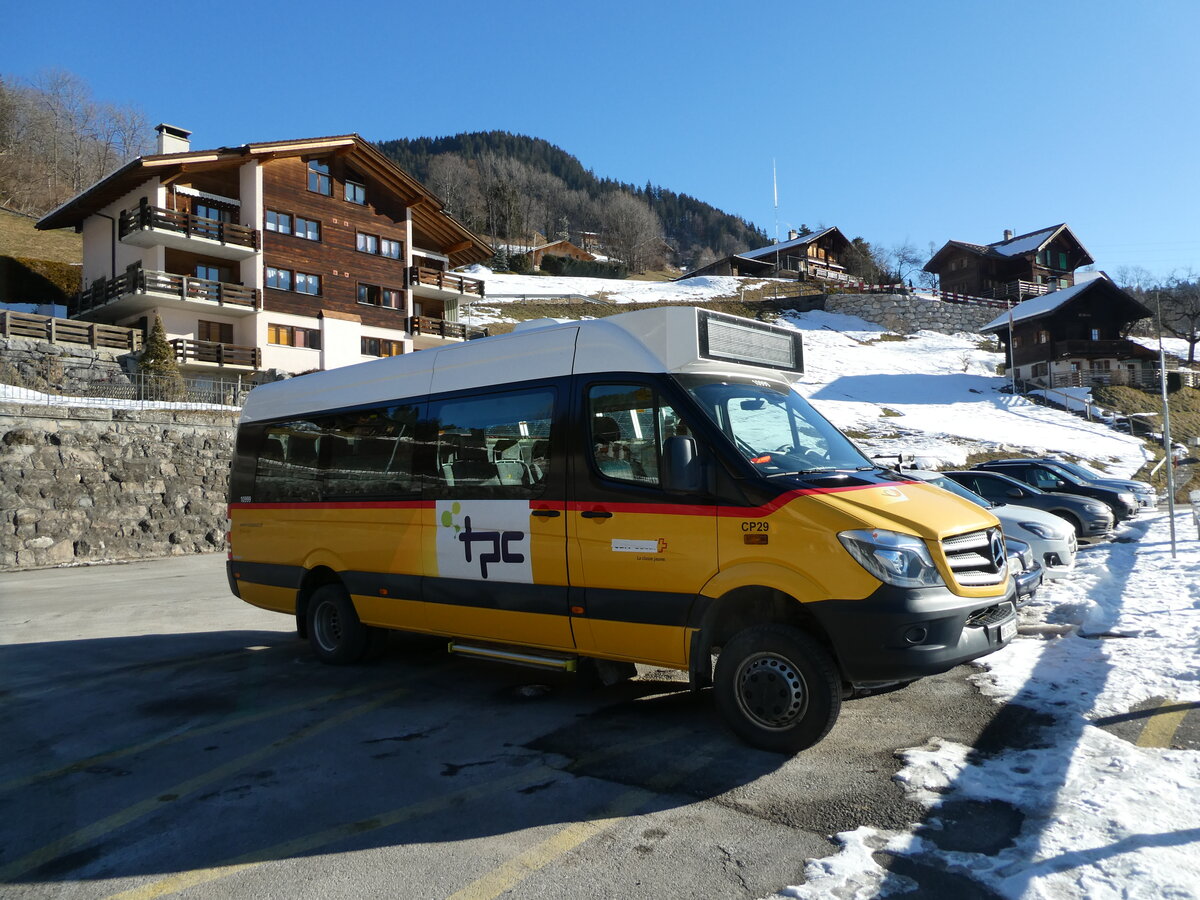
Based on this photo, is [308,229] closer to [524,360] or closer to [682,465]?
[524,360]

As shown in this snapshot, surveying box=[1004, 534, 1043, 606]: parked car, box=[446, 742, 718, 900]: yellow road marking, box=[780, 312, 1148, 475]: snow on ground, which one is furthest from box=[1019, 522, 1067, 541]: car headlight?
box=[780, 312, 1148, 475]: snow on ground

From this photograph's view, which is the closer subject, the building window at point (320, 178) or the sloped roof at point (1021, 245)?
the building window at point (320, 178)

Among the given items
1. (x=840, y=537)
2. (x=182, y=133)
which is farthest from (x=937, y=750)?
(x=182, y=133)

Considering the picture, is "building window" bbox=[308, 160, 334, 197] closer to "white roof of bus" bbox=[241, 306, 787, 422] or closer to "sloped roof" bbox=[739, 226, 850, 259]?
"white roof of bus" bbox=[241, 306, 787, 422]

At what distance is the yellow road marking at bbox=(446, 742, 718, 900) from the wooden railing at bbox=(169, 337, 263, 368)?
2926 cm

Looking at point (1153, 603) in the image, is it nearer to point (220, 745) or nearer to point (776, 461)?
point (776, 461)

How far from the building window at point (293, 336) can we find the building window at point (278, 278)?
1.78 m

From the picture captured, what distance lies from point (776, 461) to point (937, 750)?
199 cm

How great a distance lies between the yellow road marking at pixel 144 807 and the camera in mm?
3662

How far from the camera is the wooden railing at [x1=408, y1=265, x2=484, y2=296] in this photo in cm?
3953

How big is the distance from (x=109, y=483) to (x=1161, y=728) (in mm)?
21244

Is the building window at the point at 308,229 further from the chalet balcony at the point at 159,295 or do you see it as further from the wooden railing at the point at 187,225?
the chalet balcony at the point at 159,295

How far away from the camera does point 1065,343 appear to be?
156ft

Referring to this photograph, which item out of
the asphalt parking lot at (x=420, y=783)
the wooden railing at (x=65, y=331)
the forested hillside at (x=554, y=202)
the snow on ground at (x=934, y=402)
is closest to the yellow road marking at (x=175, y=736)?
the asphalt parking lot at (x=420, y=783)
